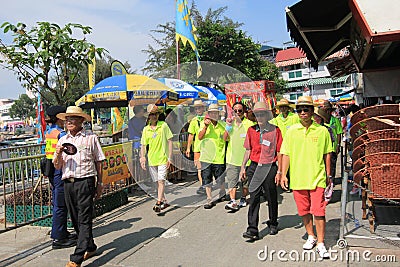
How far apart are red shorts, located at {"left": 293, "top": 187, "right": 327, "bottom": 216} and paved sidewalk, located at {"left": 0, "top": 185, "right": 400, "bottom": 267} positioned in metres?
0.53

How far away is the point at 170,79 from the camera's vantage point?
6.52m

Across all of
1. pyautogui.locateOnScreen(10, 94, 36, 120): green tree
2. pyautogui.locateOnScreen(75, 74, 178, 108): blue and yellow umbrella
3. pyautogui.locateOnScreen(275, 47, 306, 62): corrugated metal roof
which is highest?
pyautogui.locateOnScreen(275, 47, 306, 62): corrugated metal roof

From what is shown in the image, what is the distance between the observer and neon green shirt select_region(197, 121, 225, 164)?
6648 mm

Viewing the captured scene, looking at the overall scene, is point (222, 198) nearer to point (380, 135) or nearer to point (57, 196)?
point (57, 196)

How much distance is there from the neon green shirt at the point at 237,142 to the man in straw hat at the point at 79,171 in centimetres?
278

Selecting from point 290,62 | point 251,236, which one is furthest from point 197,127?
point 290,62

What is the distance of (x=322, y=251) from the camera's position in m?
4.17

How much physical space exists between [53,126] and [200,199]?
3.35m

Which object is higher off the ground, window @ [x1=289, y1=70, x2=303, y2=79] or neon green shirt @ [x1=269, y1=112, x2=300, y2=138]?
window @ [x1=289, y1=70, x2=303, y2=79]

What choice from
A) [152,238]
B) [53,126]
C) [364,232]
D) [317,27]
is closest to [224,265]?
[152,238]

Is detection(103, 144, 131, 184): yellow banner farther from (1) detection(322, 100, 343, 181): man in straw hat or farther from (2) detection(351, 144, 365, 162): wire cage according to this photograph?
(2) detection(351, 144, 365, 162): wire cage

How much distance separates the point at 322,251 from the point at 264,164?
140cm

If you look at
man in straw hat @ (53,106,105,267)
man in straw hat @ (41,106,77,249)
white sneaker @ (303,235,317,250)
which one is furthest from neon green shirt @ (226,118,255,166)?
man in straw hat @ (41,106,77,249)

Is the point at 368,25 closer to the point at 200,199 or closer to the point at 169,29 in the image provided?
the point at 200,199
